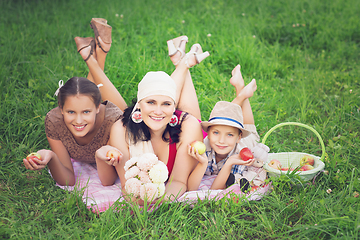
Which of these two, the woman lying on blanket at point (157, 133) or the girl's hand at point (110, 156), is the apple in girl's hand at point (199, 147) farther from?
the girl's hand at point (110, 156)

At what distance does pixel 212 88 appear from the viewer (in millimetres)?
4617

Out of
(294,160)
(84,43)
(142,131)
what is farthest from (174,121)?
(84,43)

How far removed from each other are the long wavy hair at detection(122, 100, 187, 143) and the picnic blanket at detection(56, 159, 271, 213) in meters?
0.54

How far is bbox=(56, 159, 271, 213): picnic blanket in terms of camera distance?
9.11 feet

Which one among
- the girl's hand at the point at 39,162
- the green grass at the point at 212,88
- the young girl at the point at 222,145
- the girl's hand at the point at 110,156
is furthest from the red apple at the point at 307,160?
Result: the girl's hand at the point at 39,162

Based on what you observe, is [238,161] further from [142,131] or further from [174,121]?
[142,131]

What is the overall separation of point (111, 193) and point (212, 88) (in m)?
2.26

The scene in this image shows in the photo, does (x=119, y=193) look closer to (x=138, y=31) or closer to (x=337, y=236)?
(x=337, y=236)

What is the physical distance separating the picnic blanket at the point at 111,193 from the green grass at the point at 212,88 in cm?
9

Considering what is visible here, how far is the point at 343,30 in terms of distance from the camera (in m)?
6.14

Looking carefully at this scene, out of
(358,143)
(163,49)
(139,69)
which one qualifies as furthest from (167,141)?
(163,49)

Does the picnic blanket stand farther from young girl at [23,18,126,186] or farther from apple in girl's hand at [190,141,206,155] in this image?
apple in girl's hand at [190,141,206,155]

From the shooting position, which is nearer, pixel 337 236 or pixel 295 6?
pixel 337 236

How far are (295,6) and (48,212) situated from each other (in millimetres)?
6406
